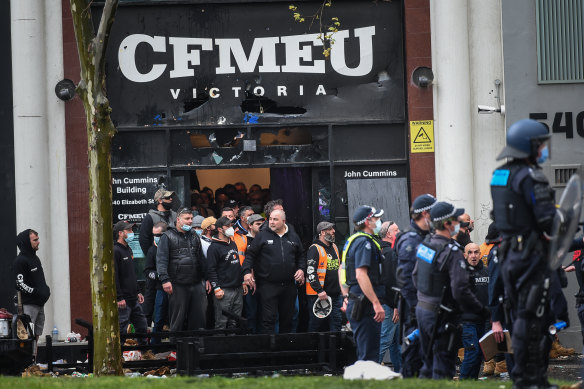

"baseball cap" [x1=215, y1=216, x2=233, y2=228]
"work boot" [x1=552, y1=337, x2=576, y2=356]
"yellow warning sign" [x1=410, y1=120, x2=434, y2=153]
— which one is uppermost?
"yellow warning sign" [x1=410, y1=120, x2=434, y2=153]

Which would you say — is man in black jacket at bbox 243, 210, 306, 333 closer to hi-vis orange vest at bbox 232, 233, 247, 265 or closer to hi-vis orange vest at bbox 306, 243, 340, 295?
hi-vis orange vest at bbox 306, 243, 340, 295

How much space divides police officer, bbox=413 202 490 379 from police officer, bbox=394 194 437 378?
682 mm

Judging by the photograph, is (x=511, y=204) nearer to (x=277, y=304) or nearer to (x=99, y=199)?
(x=99, y=199)

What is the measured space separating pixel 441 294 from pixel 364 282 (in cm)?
192

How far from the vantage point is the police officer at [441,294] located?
9.99 meters

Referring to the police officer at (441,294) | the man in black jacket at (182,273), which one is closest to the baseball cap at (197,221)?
the man in black jacket at (182,273)

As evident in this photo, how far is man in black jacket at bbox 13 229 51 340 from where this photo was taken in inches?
603

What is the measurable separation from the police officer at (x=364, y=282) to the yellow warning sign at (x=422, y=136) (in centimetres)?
607

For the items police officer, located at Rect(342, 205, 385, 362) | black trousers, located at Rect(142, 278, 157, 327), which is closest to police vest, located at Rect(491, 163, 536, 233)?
police officer, located at Rect(342, 205, 385, 362)

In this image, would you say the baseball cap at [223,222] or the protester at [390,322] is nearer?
the protester at [390,322]

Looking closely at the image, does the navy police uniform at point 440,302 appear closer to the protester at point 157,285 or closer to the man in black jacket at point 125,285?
the man in black jacket at point 125,285

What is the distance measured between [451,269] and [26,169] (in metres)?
9.89

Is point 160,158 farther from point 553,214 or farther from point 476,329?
point 553,214

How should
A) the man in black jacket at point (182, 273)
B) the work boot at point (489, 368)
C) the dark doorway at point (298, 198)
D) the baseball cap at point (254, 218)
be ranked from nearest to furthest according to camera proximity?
the work boot at point (489, 368) < the man in black jacket at point (182, 273) < the baseball cap at point (254, 218) < the dark doorway at point (298, 198)
